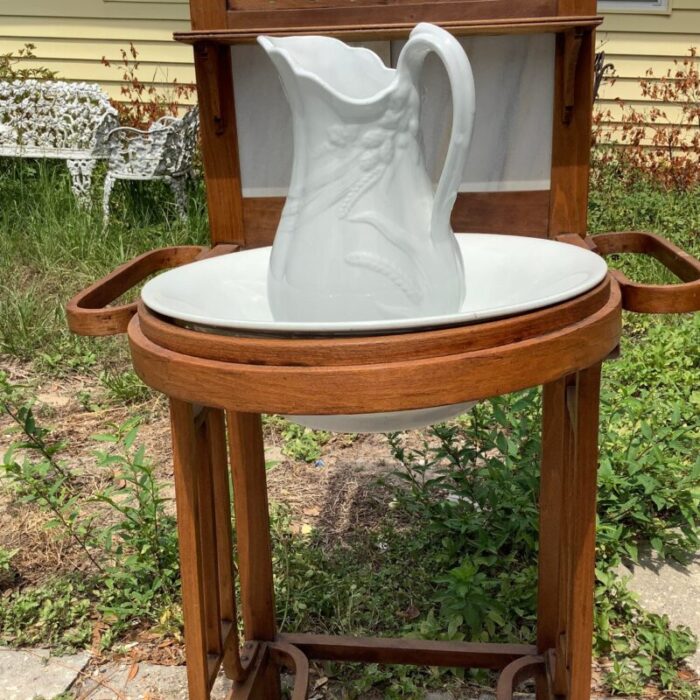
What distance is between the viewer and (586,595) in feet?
3.55

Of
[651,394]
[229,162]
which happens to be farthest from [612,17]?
[229,162]

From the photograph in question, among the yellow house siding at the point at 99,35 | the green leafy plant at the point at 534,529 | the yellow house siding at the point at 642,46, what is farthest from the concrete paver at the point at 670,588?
the yellow house siding at the point at 99,35

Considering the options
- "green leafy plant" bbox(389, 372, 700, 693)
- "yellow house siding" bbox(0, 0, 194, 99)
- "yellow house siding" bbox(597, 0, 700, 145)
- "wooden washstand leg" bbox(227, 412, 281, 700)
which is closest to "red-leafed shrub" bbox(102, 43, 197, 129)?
"yellow house siding" bbox(0, 0, 194, 99)

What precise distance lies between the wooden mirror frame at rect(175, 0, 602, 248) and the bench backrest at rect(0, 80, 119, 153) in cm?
383

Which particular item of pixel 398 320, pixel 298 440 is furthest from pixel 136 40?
pixel 398 320

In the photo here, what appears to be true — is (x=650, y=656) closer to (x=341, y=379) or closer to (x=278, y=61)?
(x=341, y=379)

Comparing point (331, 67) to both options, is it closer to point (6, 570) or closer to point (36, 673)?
point (36, 673)

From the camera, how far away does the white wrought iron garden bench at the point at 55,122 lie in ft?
16.0

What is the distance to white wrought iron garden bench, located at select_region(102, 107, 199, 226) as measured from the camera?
4559 mm

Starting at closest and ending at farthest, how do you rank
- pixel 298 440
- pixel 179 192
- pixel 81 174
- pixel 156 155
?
pixel 298 440, pixel 156 155, pixel 179 192, pixel 81 174

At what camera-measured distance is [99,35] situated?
5.91 meters

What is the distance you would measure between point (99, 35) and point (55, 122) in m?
1.24

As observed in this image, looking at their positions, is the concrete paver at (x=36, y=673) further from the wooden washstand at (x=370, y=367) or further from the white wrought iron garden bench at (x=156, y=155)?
the white wrought iron garden bench at (x=156, y=155)

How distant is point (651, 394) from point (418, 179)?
77.1 inches
